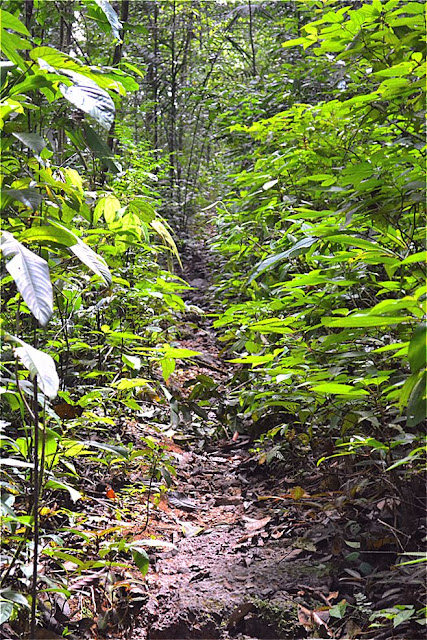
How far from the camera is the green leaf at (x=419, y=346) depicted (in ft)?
2.84

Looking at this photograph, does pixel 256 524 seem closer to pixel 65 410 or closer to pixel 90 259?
pixel 65 410

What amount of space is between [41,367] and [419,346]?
1.93ft

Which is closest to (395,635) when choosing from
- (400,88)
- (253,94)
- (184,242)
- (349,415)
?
(349,415)

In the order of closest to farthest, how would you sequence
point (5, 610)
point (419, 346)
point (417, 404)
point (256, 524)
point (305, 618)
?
point (419, 346), point (417, 404), point (5, 610), point (305, 618), point (256, 524)

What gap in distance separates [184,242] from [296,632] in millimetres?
5822

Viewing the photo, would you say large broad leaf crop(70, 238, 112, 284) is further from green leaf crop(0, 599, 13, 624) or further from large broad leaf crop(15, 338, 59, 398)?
green leaf crop(0, 599, 13, 624)

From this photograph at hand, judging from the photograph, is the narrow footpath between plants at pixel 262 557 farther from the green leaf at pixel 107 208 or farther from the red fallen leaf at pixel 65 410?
the green leaf at pixel 107 208

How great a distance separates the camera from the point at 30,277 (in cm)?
88

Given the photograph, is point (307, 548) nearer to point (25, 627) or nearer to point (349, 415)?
point (349, 415)

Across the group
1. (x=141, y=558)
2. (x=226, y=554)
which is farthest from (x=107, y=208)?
(x=226, y=554)

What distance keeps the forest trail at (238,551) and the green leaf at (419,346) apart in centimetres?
103

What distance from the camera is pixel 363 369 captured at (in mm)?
1791

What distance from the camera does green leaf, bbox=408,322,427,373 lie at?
0.86m

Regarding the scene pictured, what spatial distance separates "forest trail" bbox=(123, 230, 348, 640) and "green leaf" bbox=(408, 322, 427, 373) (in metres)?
1.03
